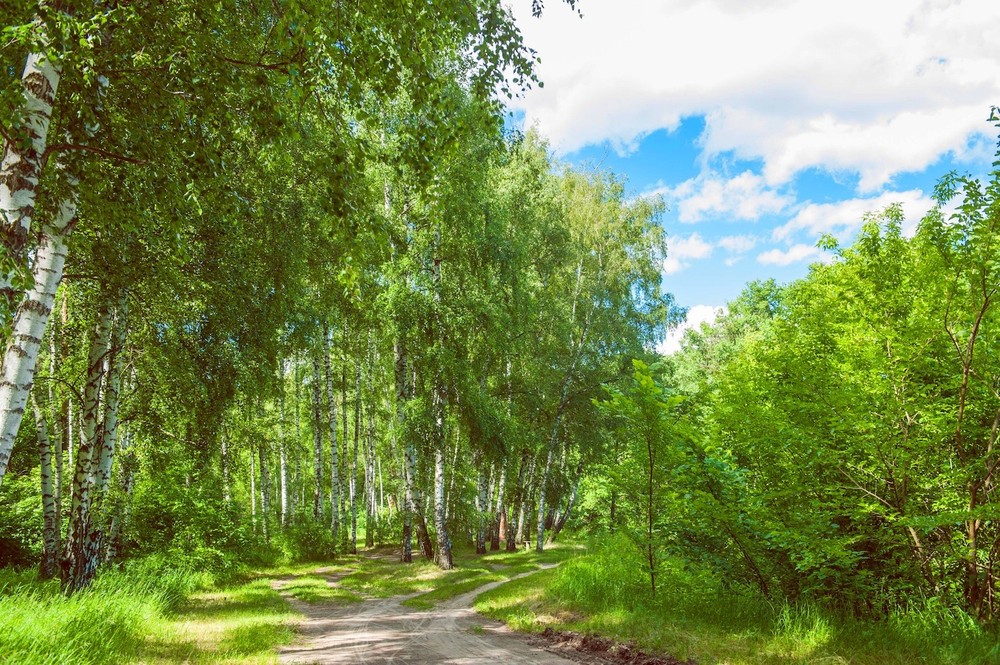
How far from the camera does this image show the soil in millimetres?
6879

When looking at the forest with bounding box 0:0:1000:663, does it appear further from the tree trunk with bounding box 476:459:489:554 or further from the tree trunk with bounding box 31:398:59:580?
the tree trunk with bounding box 476:459:489:554

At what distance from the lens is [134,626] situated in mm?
6855

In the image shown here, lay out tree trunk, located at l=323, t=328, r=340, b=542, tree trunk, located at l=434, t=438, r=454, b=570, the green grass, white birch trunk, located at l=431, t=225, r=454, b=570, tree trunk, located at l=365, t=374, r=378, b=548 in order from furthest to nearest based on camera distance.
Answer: tree trunk, located at l=365, t=374, r=378, b=548, tree trunk, located at l=323, t=328, r=340, b=542, tree trunk, located at l=434, t=438, r=454, b=570, white birch trunk, located at l=431, t=225, r=454, b=570, the green grass

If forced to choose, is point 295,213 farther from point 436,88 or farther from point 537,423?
point 537,423

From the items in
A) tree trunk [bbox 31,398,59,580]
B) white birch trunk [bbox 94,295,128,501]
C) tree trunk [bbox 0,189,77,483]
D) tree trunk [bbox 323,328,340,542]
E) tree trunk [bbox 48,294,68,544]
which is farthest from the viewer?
tree trunk [bbox 323,328,340,542]

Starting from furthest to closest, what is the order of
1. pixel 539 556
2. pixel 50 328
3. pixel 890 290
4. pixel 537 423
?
pixel 537 423
pixel 539 556
pixel 50 328
pixel 890 290

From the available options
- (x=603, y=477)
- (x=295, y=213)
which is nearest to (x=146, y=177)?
(x=295, y=213)

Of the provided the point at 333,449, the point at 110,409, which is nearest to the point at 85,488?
the point at 110,409

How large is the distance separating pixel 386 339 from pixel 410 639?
35.2ft

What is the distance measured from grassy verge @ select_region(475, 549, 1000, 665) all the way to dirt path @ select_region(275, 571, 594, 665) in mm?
819

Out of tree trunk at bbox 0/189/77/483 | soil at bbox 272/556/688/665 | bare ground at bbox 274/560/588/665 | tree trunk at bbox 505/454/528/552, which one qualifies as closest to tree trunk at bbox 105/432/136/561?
bare ground at bbox 274/560/588/665

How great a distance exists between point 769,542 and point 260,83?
26.5 ft

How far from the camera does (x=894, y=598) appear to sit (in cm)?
690

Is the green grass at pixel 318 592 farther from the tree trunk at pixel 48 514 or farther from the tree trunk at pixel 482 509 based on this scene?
the tree trunk at pixel 482 509
